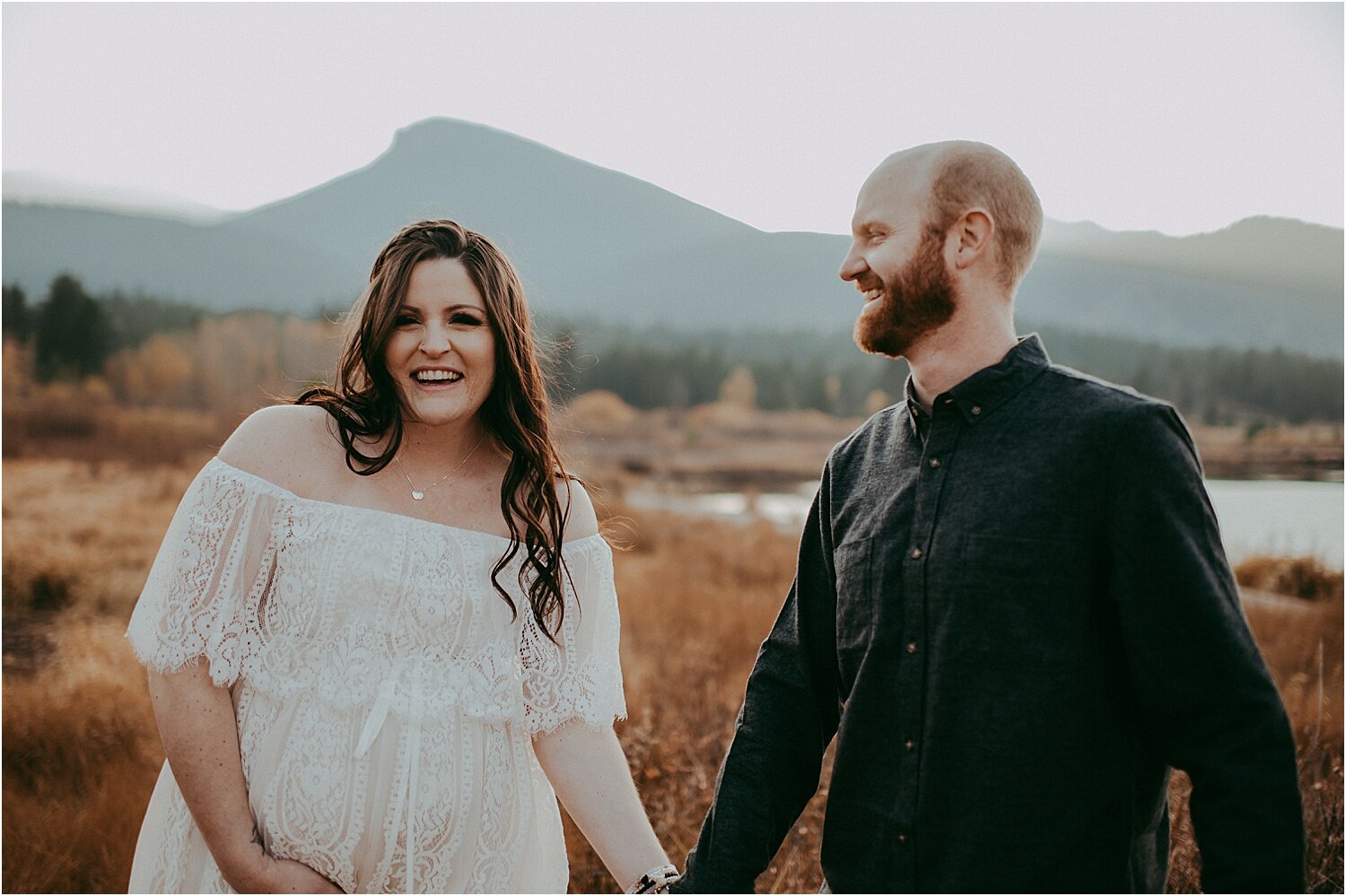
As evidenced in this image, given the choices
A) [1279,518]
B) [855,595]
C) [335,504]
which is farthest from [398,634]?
[1279,518]

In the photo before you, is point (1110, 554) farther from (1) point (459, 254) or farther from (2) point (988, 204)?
(1) point (459, 254)

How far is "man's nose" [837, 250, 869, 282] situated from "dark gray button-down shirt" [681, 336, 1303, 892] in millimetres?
284

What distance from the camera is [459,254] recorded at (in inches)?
91.3

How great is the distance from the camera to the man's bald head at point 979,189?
5.78 ft

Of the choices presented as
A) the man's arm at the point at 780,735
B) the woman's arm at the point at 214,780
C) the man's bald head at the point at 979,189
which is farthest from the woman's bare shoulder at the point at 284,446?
the man's bald head at the point at 979,189

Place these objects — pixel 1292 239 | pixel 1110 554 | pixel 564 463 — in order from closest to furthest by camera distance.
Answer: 1. pixel 1110 554
2. pixel 564 463
3. pixel 1292 239

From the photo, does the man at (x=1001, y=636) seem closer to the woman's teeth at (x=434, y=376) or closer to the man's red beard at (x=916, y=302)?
the man's red beard at (x=916, y=302)

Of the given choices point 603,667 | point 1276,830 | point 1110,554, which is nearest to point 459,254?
point 603,667

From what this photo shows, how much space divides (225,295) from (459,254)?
877 inches

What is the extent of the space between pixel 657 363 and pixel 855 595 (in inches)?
887

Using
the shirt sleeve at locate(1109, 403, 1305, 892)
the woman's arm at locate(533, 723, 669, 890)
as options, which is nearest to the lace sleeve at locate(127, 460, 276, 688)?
the woman's arm at locate(533, 723, 669, 890)

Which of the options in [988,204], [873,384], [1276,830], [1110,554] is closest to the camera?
[1276,830]

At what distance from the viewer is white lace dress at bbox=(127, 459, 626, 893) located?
207cm

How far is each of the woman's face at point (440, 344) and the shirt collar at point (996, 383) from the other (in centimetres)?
112
